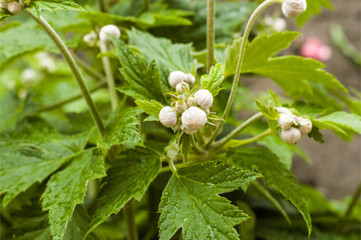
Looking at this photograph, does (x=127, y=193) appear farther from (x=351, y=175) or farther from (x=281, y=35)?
(x=351, y=175)

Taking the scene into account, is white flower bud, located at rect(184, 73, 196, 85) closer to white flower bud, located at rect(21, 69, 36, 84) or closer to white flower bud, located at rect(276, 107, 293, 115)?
white flower bud, located at rect(276, 107, 293, 115)

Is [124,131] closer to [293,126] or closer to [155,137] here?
[293,126]

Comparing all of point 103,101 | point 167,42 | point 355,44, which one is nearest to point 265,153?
point 167,42

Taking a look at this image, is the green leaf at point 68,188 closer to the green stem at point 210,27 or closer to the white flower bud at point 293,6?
the green stem at point 210,27

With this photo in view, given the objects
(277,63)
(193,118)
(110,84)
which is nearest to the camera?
(193,118)

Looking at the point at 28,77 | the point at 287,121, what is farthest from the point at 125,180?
the point at 28,77

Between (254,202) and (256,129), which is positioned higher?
(256,129)

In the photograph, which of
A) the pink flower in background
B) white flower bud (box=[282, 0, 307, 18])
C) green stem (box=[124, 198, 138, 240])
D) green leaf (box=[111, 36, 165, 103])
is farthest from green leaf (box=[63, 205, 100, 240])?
the pink flower in background
